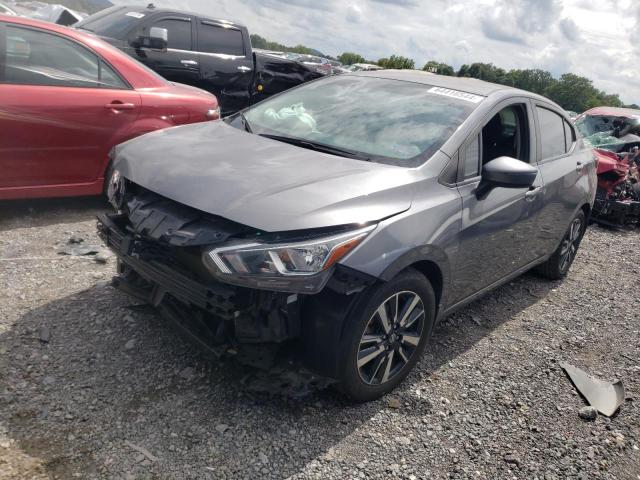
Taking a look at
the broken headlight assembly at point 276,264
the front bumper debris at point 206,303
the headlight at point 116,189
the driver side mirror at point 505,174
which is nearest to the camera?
the broken headlight assembly at point 276,264

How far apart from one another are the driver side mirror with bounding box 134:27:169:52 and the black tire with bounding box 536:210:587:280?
5159 mm

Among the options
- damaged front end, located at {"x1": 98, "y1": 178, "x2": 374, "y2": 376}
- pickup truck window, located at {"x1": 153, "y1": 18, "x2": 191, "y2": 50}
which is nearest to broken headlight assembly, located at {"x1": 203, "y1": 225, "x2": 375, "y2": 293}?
damaged front end, located at {"x1": 98, "y1": 178, "x2": 374, "y2": 376}

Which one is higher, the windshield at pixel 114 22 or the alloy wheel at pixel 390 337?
the windshield at pixel 114 22

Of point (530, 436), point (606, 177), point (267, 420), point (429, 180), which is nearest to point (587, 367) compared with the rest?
point (530, 436)

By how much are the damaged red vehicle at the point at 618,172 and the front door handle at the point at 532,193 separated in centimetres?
386

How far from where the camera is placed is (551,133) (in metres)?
4.62

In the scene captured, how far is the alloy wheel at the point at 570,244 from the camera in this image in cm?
535

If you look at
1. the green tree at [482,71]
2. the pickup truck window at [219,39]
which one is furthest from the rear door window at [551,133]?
the green tree at [482,71]

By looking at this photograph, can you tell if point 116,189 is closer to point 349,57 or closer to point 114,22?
point 114,22

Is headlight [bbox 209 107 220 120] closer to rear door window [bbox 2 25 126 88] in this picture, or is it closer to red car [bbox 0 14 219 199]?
red car [bbox 0 14 219 199]

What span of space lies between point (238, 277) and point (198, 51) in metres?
6.59

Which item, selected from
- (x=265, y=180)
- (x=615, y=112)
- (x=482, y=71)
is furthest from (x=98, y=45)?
(x=482, y=71)

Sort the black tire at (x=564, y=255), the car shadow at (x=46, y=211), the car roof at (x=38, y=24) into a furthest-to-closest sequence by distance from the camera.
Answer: the black tire at (x=564, y=255), the car shadow at (x=46, y=211), the car roof at (x=38, y=24)

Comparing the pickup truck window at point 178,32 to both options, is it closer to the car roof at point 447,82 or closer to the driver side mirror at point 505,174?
the car roof at point 447,82
